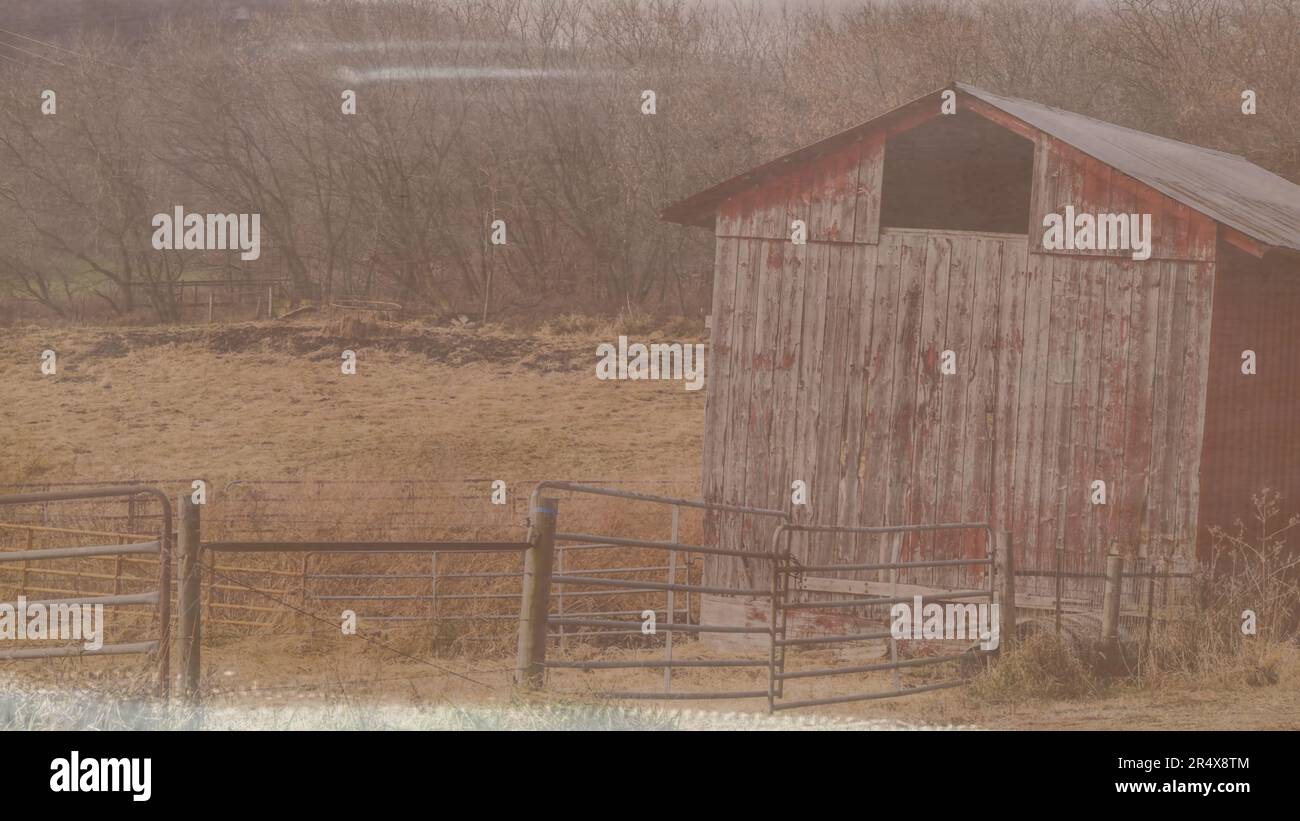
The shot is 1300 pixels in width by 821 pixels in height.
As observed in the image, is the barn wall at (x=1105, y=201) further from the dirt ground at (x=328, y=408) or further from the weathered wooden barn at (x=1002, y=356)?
the dirt ground at (x=328, y=408)

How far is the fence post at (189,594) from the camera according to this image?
8.34 metres

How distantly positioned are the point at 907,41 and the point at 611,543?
115 ft

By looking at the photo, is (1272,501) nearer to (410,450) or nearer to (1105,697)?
(1105,697)

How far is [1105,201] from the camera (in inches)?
591

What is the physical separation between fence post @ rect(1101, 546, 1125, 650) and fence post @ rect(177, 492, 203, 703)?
915cm

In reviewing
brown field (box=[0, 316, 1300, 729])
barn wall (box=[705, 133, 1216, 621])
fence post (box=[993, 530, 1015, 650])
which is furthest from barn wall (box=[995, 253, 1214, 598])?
brown field (box=[0, 316, 1300, 729])

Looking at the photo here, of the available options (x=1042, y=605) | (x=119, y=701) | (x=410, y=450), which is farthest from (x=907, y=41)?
(x=119, y=701)

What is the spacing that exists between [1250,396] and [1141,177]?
2.66 metres

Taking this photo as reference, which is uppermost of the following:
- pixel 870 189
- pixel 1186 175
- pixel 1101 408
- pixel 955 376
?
pixel 1186 175

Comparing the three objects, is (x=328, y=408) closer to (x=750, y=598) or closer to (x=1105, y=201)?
(x=750, y=598)

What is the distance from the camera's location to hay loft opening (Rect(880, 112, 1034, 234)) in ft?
59.0

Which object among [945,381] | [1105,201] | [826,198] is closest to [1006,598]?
[945,381]

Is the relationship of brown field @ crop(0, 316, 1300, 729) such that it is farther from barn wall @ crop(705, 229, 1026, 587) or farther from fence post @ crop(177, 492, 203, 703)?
fence post @ crop(177, 492, 203, 703)

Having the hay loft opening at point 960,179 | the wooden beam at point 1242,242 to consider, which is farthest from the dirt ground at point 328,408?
the wooden beam at point 1242,242
